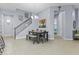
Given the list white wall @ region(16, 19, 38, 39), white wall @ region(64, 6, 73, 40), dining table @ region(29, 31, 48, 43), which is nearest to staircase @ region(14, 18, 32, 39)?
white wall @ region(16, 19, 38, 39)

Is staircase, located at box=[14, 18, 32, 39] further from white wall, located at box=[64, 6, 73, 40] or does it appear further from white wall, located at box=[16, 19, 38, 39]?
white wall, located at box=[64, 6, 73, 40]

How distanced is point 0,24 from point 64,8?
114cm

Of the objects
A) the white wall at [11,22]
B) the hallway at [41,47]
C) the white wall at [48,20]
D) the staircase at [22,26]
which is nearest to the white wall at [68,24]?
the hallway at [41,47]

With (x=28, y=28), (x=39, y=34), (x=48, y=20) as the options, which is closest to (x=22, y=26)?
(x=28, y=28)

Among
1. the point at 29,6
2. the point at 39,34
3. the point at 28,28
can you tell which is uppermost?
the point at 29,6

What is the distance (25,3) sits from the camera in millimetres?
2455

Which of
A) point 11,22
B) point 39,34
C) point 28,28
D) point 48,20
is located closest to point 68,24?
point 48,20

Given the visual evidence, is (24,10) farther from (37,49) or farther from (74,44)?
(74,44)

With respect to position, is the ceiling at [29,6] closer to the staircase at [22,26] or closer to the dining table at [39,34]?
the staircase at [22,26]

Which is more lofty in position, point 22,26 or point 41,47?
point 22,26

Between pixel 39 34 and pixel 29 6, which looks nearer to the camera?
pixel 29 6

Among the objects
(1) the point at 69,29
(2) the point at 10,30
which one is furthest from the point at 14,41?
(1) the point at 69,29

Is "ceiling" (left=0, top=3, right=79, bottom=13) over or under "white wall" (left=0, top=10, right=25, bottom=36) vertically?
over

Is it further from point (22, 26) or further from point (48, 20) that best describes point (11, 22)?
point (48, 20)
